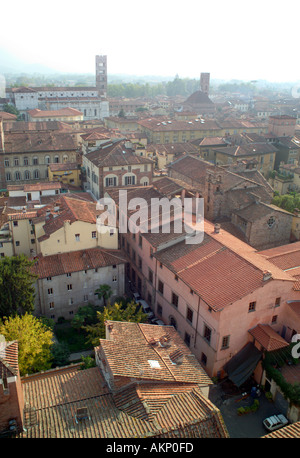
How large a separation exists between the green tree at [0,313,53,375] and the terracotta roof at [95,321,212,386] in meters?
4.76

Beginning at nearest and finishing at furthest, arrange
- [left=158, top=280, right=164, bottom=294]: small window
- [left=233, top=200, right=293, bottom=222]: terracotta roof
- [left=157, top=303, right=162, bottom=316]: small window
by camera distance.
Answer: [left=158, top=280, right=164, bottom=294]: small window → [left=157, top=303, right=162, bottom=316]: small window → [left=233, top=200, right=293, bottom=222]: terracotta roof

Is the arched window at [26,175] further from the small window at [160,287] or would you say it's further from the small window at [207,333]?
the small window at [207,333]

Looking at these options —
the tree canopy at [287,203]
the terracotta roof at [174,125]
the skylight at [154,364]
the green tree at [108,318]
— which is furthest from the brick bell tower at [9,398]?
the terracotta roof at [174,125]

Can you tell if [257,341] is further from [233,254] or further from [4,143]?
[4,143]

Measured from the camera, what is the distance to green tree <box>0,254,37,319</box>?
98.1ft

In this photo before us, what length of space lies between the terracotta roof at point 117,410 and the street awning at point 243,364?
6.70 meters

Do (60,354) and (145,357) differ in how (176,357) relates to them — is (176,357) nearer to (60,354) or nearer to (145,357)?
(145,357)

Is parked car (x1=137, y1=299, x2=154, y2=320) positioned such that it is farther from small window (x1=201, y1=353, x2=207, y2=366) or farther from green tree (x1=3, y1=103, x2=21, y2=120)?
green tree (x1=3, y1=103, x2=21, y2=120)

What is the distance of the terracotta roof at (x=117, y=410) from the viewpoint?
18438 millimetres

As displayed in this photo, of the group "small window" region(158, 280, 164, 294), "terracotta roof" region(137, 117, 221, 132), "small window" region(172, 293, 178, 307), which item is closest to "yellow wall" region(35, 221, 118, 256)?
"small window" region(158, 280, 164, 294)

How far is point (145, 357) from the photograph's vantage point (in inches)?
922

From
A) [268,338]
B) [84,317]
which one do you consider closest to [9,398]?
[84,317]

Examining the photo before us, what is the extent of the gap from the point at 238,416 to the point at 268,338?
5864 millimetres
